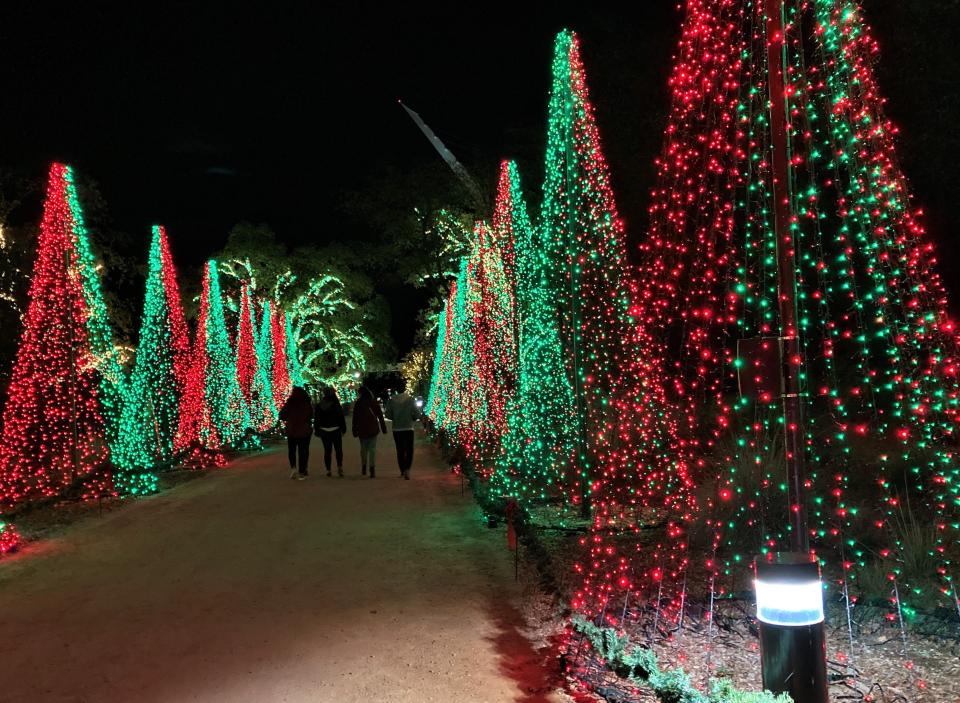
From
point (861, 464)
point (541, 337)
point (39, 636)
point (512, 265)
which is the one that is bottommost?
point (39, 636)

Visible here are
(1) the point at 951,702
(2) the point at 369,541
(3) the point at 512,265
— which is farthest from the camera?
(3) the point at 512,265

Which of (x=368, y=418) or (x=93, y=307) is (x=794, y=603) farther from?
(x=93, y=307)

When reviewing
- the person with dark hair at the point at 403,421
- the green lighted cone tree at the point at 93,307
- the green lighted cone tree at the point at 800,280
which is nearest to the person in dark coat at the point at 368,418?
the person with dark hair at the point at 403,421

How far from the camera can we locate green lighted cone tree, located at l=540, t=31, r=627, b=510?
36.6ft

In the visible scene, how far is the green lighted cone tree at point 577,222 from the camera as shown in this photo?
36.6 feet

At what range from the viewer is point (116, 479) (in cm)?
1402

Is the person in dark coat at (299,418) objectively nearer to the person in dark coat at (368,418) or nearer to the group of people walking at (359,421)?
the group of people walking at (359,421)

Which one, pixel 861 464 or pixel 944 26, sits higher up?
pixel 944 26

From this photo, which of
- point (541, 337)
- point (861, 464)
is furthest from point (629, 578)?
point (541, 337)

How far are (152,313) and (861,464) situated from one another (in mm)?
14524

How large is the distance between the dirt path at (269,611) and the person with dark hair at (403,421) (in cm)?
369

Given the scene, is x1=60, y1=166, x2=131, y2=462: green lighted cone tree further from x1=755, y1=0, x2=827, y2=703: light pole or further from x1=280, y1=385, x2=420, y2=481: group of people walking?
x1=755, y1=0, x2=827, y2=703: light pole

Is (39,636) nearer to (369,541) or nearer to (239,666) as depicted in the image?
(239,666)

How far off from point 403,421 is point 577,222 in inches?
233
